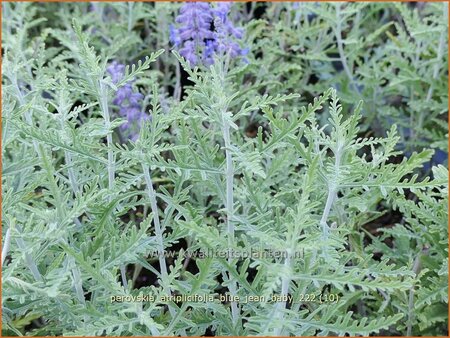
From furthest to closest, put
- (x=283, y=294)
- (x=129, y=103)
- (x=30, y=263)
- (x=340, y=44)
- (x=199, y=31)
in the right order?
(x=340, y=44)
(x=129, y=103)
(x=199, y=31)
(x=30, y=263)
(x=283, y=294)

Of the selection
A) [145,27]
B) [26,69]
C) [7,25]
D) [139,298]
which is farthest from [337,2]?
[139,298]

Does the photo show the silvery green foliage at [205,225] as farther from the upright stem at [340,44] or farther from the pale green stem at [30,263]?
the upright stem at [340,44]

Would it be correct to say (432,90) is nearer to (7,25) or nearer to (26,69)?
(26,69)

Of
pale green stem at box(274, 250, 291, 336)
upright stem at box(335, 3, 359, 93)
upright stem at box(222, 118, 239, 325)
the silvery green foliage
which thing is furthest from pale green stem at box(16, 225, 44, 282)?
upright stem at box(335, 3, 359, 93)

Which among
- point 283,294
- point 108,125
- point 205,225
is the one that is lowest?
point 283,294

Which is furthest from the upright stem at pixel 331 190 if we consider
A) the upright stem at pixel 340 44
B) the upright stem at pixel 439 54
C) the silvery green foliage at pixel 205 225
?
the upright stem at pixel 340 44

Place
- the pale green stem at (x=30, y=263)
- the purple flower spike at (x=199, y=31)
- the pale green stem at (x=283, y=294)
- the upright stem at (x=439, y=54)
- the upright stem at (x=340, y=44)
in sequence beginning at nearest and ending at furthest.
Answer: the pale green stem at (x=283, y=294) < the pale green stem at (x=30, y=263) < the purple flower spike at (x=199, y=31) < the upright stem at (x=439, y=54) < the upright stem at (x=340, y=44)

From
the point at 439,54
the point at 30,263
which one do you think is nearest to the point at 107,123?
the point at 30,263

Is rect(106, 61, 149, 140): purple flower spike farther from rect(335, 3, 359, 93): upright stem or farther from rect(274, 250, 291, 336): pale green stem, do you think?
rect(274, 250, 291, 336): pale green stem

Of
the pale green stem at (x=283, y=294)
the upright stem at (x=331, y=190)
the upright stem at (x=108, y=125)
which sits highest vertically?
the upright stem at (x=108, y=125)

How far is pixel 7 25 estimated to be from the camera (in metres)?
2.83

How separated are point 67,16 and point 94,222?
1.79 meters

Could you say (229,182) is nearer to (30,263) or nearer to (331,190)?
(331,190)

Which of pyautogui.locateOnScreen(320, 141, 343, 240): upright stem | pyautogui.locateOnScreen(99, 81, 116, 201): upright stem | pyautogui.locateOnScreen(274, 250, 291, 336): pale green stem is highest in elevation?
pyautogui.locateOnScreen(99, 81, 116, 201): upright stem
